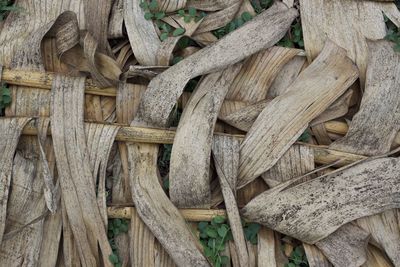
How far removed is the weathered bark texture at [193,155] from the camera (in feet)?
4.14

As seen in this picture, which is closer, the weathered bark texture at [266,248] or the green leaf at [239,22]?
the weathered bark texture at [266,248]

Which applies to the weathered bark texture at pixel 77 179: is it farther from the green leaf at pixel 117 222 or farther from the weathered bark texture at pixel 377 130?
the weathered bark texture at pixel 377 130

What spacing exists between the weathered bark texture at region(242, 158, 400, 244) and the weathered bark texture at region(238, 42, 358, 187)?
0.26 ft

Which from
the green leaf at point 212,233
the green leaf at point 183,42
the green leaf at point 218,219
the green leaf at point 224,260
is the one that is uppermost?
the green leaf at point 183,42

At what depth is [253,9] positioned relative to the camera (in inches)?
58.8

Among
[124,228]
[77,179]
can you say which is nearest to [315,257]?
[124,228]

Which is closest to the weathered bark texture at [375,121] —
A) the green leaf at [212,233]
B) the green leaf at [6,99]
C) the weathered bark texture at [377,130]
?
the weathered bark texture at [377,130]

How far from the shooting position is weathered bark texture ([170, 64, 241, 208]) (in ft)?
4.14

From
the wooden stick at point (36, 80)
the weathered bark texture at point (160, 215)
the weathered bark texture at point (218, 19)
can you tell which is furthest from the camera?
the weathered bark texture at point (218, 19)

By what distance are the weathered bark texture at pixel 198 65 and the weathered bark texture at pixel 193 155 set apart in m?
0.06

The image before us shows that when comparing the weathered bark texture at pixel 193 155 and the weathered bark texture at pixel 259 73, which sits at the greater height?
the weathered bark texture at pixel 259 73

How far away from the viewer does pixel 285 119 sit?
1300 mm

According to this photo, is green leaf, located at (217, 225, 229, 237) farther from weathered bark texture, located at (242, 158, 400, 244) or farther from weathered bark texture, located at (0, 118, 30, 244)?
weathered bark texture, located at (0, 118, 30, 244)

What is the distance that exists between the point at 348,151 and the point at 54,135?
0.74 meters
